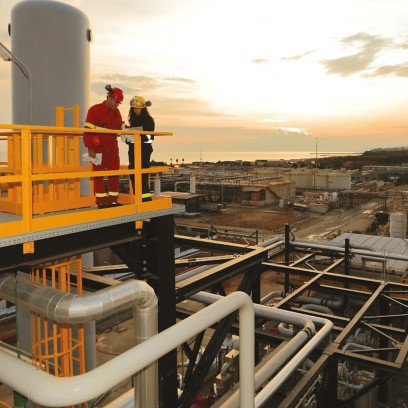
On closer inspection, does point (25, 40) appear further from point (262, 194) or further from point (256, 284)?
point (262, 194)

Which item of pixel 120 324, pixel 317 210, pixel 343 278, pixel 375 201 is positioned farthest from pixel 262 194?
pixel 343 278

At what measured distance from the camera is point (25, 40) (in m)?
8.55

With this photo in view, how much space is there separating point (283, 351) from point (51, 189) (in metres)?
5.54

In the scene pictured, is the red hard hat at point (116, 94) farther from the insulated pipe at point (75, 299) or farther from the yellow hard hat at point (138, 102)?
the insulated pipe at point (75, 299)

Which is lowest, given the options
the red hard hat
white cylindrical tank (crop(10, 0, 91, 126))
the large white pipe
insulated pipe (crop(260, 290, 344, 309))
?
insulated pipe (crop(260, 290, 344, 309))

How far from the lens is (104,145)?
6.82 metres

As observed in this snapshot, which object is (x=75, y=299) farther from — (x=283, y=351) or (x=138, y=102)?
(x=283, y=351)

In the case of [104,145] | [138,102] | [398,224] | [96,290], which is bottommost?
[398,224]

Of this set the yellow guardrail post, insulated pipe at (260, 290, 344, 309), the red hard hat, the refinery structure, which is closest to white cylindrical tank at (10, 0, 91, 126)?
the refinery structure

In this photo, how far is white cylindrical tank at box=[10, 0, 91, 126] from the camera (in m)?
8.50

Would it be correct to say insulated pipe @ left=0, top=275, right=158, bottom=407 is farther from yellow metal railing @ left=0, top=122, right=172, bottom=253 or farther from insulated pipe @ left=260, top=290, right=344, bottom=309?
insulated pipe @ left=260, top=290, right=344, bottom=309

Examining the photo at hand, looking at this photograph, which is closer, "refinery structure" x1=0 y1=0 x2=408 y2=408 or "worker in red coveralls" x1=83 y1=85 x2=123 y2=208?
"refinery structure" x1=0 y1=0 x2=408 y2=408

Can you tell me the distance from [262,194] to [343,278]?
6770 centimetres

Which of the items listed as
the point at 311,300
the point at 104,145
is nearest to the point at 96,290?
the point at 104,145
